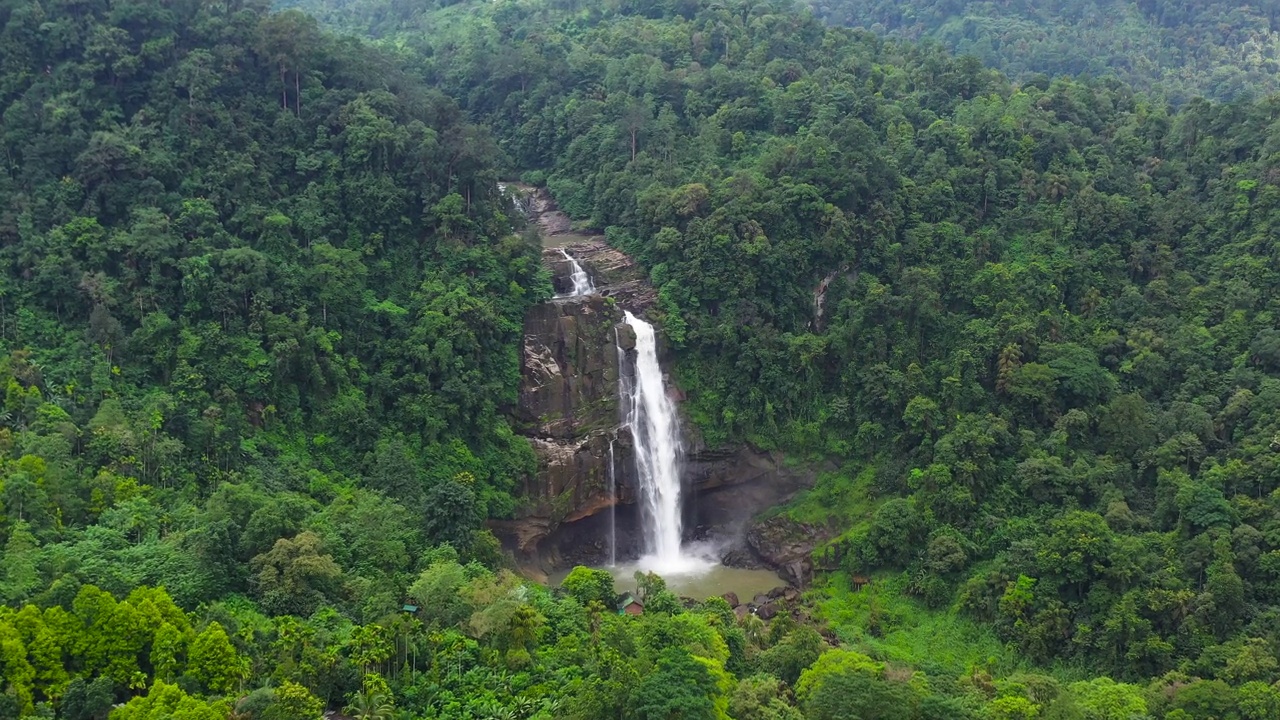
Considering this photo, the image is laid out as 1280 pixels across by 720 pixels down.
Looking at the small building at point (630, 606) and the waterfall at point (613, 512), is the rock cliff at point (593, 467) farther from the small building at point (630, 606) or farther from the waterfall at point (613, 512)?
the small building at point (630, 606)

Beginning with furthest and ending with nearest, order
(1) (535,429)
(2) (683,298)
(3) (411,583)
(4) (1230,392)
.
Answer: (2) (683,298), (1) (535,429), (4) (1230,392), (3) (411,583)

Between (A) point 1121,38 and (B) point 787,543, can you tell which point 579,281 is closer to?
(B) point 787,543

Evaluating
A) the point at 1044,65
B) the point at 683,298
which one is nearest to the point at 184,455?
the point at 683,298

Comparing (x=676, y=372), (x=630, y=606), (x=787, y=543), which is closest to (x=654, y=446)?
(x=676, y=372)

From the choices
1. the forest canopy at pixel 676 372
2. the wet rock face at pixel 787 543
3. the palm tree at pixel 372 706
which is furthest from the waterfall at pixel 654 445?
the palm tree at pixel 372 706

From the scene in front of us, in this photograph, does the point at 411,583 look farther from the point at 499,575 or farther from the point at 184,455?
the point at 184,455

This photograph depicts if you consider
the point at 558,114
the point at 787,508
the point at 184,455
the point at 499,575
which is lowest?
the point at 787,508
